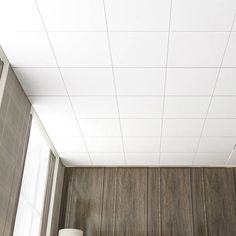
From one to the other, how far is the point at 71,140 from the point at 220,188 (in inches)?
110

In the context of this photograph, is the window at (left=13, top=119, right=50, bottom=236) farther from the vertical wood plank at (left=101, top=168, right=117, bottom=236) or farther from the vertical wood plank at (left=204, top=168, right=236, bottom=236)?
the vertical wood plank at (left=204, top=168, right=236, bottom=236)

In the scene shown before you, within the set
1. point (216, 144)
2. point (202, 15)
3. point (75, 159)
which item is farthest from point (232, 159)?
point (202, 15)

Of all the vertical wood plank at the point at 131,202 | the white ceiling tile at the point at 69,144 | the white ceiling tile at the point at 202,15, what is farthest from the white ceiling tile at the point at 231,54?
the vertical wood plank at the point at 131,202

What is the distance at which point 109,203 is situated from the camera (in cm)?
629

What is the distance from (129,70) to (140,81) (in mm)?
246

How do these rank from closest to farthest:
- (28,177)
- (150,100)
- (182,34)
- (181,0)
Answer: (181,0) → (182,34) → (150,100) → (28,177)

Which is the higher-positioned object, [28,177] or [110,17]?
[110,17]

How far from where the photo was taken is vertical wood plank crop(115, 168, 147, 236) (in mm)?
6078

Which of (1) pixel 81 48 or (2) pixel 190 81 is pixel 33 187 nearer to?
(1) pixel 81 48

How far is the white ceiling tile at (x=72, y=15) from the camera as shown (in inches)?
124

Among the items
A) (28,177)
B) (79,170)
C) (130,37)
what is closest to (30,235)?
(28,177)

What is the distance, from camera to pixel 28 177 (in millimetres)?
4918

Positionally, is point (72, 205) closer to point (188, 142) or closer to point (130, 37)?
point (188, 142)

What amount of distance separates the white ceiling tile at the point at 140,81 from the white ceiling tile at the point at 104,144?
54.7 inches
